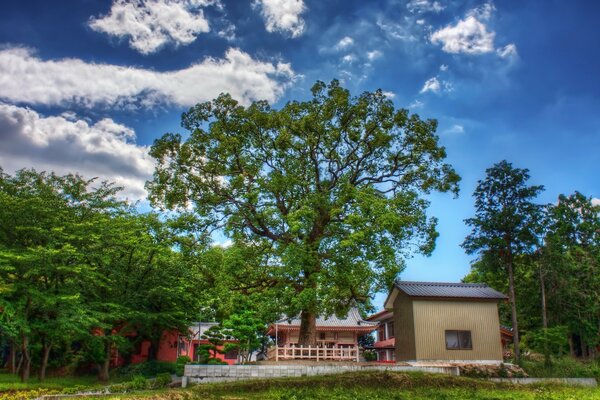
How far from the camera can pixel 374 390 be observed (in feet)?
52.9

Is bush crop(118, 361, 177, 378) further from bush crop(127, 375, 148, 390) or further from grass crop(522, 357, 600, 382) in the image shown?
grass crop(522, 357, 600, 382)

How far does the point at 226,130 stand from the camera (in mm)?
22422

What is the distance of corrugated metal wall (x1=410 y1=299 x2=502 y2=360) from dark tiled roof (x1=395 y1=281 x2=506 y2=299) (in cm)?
38

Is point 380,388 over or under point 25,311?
under

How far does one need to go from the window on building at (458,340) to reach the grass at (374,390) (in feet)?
15.6

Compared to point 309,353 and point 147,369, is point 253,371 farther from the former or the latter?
point 147,369

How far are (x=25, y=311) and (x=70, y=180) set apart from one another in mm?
6385

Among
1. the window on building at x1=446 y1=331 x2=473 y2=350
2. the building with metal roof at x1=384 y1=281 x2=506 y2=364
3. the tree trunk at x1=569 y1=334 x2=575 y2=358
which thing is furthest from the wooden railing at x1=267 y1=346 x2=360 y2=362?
the tree trunk at x1=569 y1=334 x2=575 y2=358

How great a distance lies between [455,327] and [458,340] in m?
0.62

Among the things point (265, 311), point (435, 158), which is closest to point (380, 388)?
point (265, 311)

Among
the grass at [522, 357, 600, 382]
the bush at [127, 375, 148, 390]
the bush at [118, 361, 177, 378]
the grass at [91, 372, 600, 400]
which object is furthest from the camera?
the bush at [118, 361, 177, 378]

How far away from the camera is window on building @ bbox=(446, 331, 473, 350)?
73.3 feet

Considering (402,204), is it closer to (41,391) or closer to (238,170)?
(238,170)

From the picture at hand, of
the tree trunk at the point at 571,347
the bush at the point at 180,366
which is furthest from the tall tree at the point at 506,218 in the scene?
the bush at the point at 180,366
